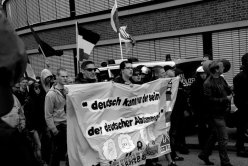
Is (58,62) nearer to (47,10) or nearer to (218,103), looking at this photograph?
(47,10)

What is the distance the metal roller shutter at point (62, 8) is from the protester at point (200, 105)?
1583cm

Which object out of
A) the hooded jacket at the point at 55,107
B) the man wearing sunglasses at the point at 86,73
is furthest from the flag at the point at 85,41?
the hooded jacket at the point at 55,107

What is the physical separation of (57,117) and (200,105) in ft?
9.97

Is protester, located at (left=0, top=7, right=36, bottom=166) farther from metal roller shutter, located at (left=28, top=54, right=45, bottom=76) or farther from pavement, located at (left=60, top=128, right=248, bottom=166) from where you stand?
metal roller shutter, located at (left=28, top=54, right=45, bottom=76)

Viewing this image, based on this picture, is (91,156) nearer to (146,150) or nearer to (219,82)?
(146,150)

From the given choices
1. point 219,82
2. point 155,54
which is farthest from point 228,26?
point 219,82

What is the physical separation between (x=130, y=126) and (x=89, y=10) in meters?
16.0

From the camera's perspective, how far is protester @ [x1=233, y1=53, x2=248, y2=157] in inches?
332

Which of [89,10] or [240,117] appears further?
[89,10]

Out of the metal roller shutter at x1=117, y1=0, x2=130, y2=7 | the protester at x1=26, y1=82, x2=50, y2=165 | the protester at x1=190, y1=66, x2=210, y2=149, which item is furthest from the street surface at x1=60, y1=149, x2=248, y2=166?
the metal roller shutter at x1=117, y1=0, x2=130, y2=7

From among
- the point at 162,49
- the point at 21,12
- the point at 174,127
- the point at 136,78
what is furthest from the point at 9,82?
the point at 21,12

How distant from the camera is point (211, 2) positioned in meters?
16.0

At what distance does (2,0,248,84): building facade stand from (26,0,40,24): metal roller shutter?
7 centimetres

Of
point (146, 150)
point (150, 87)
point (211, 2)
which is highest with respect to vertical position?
point (211, 2)
